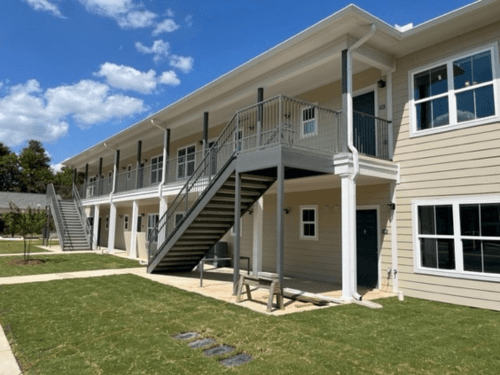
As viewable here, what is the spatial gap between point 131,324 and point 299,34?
7.08 m

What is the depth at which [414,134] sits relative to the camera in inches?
345

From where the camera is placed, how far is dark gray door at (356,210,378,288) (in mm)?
9469

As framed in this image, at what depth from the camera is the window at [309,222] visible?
36.6 feet

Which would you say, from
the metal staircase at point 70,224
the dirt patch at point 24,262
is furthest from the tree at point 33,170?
the dirt patch at point 24,262

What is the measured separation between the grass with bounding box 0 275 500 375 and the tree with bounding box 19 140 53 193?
50987mm

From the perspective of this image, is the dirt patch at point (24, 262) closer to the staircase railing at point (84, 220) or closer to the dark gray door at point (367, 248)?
the staircase railing at point (84, 220)

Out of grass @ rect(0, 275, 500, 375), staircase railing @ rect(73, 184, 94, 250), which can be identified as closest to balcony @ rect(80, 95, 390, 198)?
grass @ rect(0, 275, 500, 375)

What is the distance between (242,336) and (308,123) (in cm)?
779

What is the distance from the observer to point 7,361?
14.0ft

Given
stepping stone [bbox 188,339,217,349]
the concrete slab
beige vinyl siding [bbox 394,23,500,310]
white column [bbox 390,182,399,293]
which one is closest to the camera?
the concrete slab

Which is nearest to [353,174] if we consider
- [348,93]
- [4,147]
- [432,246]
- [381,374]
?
[348,93]

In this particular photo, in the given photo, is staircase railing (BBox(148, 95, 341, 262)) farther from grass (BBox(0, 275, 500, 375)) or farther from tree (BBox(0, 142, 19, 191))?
tree (BBox(0, 142, 19, 191))

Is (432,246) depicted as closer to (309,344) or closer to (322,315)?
(322,315)

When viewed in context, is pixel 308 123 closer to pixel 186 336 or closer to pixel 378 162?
pixel 378 162
